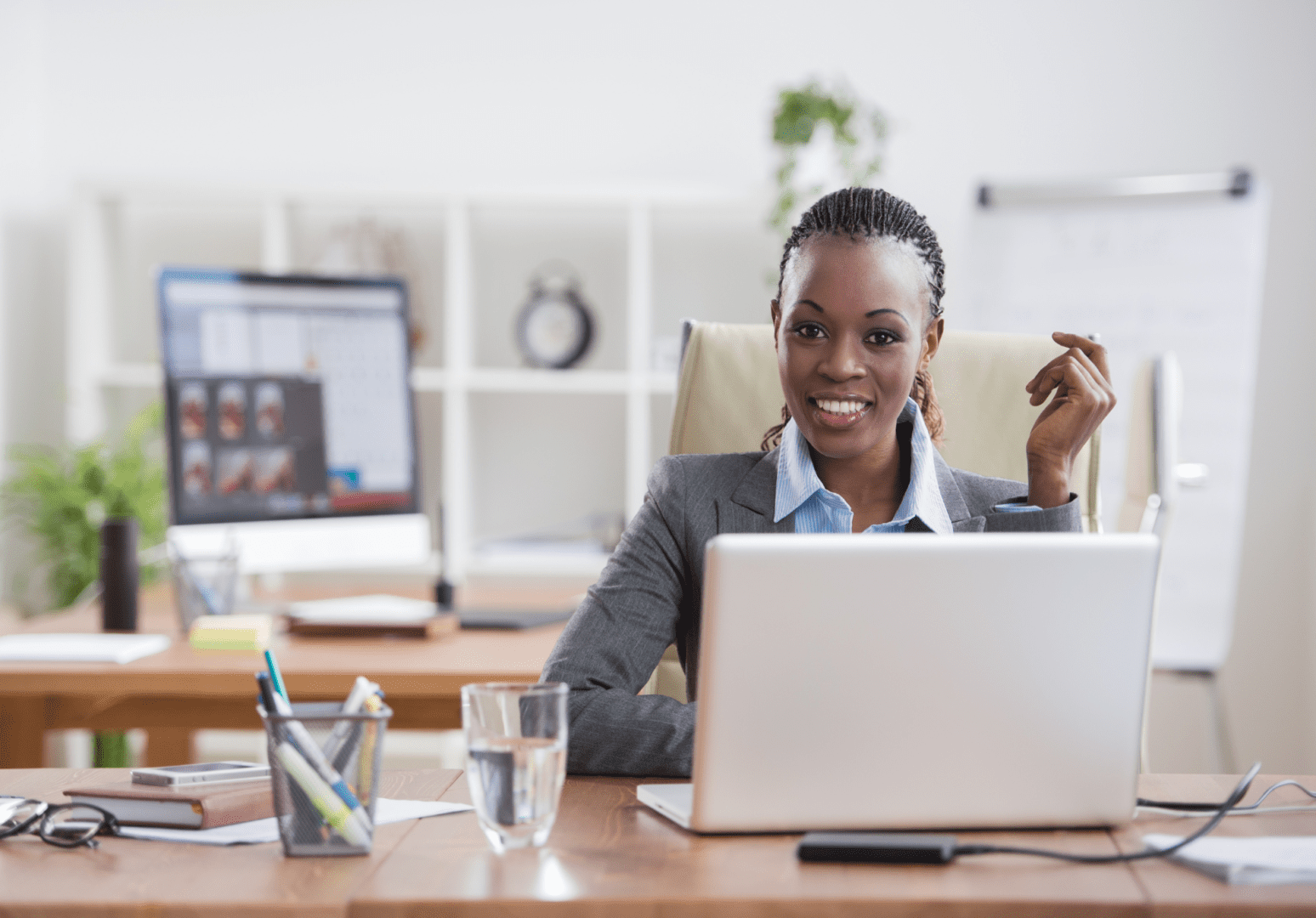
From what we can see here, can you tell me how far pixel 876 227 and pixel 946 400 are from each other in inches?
11.9

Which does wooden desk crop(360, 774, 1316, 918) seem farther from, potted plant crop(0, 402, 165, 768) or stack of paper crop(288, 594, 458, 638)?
potted plant crop(0, 402, 165, 768)

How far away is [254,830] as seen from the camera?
85 centimetres

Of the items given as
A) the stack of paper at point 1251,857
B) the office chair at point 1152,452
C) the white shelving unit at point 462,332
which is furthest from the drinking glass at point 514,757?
the white shelving unit at point 462,332

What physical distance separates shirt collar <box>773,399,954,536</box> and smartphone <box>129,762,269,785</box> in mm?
547

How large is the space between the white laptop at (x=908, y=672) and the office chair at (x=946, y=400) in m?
0.62

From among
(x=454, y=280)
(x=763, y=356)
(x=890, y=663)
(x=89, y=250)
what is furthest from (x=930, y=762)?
(x=89, y=250)

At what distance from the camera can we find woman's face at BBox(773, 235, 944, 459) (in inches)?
46.0

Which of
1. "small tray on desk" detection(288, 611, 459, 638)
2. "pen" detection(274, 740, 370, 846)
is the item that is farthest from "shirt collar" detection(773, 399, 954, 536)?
"small tray on desk" detection(288, 611, 459, 638)

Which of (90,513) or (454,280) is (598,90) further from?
(90,513)

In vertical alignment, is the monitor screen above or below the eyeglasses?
above

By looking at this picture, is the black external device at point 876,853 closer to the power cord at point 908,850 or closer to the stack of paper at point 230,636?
the power cord at point 908,850

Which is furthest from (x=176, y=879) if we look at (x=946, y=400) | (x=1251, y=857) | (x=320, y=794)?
(x=946, y=400)

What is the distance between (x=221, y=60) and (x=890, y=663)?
10.5ft

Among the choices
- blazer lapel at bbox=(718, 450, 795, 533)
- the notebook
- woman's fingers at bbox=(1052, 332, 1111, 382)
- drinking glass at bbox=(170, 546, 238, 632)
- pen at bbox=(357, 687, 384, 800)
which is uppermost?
woman's fingers at bbox=(1052, 332, 1111, 382)
